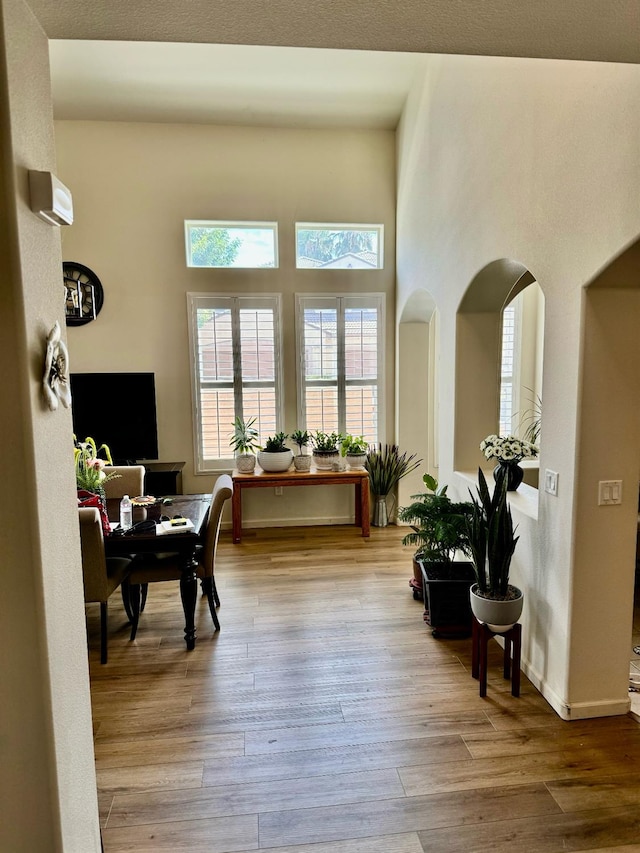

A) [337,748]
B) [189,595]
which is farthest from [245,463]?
[337,748]

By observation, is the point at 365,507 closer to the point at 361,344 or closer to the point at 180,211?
the point at 361,344

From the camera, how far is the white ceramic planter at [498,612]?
2668 mm

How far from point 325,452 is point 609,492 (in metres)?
3.22

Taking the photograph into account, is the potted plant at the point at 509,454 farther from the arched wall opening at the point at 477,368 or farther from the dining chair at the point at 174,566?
the dining chair at the point at 174,566

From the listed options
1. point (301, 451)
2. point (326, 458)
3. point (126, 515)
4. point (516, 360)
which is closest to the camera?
point (126, 515)

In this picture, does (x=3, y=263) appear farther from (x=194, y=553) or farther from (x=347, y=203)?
(x=347, y=203)

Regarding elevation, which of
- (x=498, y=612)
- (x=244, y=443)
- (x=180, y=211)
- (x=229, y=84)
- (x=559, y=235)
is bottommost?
(x=498, y=612)

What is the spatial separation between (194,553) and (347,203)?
4.07 meters

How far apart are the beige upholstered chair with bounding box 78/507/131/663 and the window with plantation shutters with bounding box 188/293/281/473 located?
2.53 metres

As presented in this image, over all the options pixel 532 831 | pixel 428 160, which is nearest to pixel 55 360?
pixel 532 831

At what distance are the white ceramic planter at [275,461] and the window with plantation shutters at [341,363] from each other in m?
0.58

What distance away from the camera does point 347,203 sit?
18.0 ft

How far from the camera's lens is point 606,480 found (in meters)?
2.42

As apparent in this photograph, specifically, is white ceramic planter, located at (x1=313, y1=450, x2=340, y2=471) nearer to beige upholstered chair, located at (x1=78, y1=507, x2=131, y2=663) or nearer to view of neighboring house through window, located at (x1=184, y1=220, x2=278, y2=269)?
view of neighboring house through window, located at (x1=184, y1=220, x2=278, y2=269)
